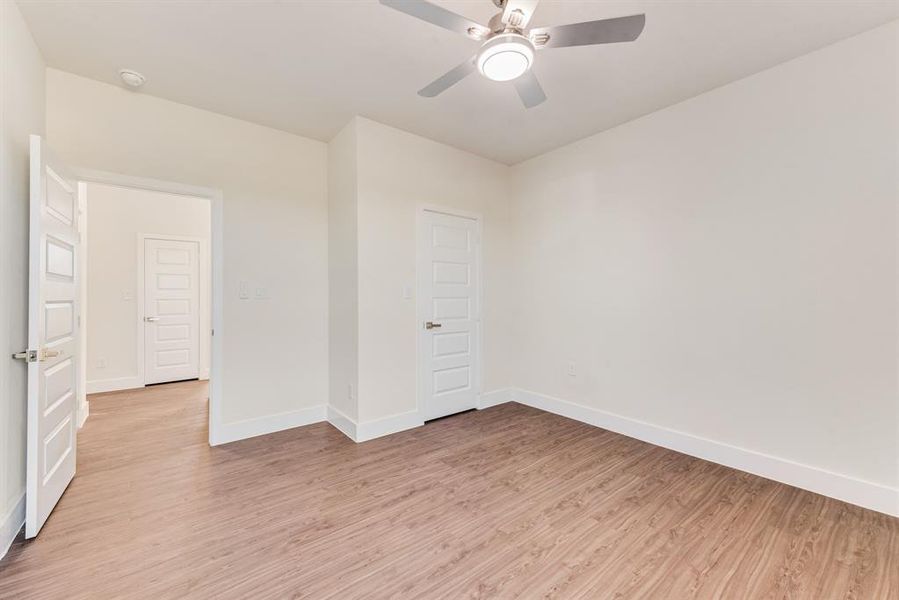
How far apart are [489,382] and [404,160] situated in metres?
2.49

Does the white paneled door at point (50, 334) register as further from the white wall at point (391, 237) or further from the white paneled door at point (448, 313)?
the white paneled door at point (448, 313)

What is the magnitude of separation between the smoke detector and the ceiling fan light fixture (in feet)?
8.11

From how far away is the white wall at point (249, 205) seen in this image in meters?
2.63

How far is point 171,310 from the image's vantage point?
17.4 ft

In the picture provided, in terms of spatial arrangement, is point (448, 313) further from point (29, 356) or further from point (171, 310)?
point (171, 310)

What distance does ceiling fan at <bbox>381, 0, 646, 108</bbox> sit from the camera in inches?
58.8

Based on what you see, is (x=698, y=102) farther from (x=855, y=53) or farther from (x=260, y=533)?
(x=260, y=533)

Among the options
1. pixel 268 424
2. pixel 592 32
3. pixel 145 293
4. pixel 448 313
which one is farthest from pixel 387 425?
pixel 145 293

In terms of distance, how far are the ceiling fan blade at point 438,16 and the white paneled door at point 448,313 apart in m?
2.00

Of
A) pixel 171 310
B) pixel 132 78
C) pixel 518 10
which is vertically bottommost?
pixel 171 310

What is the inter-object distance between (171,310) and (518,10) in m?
5.89

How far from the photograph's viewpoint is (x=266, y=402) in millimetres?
3301

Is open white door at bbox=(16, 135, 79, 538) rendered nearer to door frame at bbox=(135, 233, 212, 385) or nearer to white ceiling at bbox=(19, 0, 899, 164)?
white ceiling at bbox=(19, 0, 899, 164)

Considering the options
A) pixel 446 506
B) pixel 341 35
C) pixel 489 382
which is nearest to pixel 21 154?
pixel 341 35
